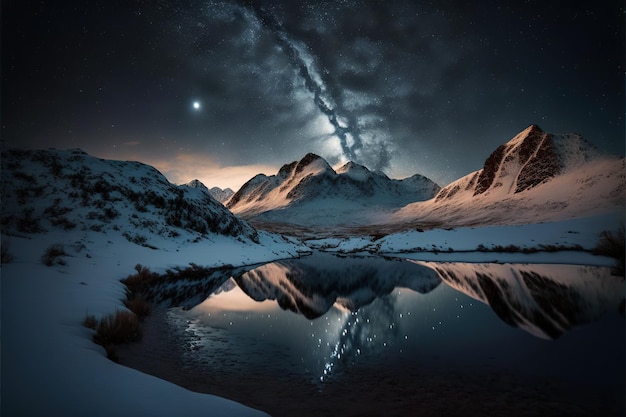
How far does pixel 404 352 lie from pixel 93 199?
23368 millimetres

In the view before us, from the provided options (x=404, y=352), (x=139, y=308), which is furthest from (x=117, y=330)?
(x=404, y=352)

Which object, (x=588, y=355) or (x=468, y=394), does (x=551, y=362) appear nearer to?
(x=588, y=355)

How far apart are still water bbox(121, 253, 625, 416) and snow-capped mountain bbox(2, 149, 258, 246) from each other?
43.0 feet

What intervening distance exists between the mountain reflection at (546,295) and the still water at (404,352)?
0.22 feet

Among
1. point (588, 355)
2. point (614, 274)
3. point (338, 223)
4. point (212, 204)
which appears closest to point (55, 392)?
point (588, 355)

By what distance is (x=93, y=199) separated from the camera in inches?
851

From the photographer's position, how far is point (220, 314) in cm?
958

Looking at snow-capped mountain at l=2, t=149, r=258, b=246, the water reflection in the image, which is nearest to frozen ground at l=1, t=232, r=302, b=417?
the water reflection

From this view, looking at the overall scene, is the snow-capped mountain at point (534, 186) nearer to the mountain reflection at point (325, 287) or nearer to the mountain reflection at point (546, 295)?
the mountain reflection at point (546, 295)

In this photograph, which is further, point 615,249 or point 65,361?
point 615,249

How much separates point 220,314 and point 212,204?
24260 mm

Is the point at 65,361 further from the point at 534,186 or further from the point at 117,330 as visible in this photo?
the point at 534,186

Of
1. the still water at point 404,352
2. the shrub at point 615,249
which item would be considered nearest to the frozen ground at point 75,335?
the shrub at point 615,249

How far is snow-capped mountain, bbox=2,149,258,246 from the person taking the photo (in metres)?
18.7
